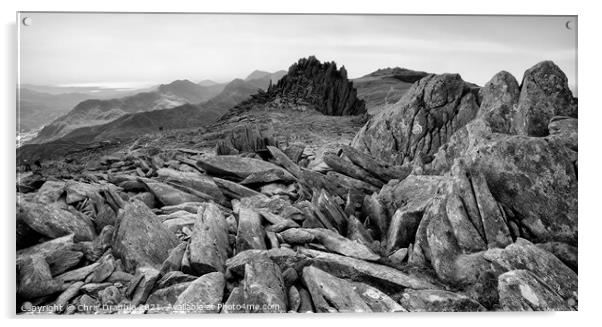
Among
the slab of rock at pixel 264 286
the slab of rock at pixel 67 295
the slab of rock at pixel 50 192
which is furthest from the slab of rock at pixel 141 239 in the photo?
the slab of rock at pixel 264 286

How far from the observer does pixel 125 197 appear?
9.48 meters

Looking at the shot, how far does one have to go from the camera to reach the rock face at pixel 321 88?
10.1 metres

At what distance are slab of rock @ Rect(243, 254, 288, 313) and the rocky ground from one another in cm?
3

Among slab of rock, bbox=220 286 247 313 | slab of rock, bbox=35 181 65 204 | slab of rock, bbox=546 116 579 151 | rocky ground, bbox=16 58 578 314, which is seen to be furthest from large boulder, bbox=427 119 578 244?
slab of rock, bbox=35 181 65 204

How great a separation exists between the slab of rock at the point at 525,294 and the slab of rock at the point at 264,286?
159 inches

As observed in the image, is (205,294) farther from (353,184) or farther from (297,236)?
(353,184)

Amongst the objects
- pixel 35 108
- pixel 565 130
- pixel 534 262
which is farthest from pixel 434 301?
pixel 35 108

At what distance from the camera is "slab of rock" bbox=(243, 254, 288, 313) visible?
8031 mm

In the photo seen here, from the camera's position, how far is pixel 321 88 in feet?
35.8

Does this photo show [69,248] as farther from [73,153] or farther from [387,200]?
[387,200]

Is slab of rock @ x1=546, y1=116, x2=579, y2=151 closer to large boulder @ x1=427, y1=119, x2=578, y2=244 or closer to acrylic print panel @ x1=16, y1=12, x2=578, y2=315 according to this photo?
acrylic print panel @ x1=16, y1=12, x2=578, y2=315

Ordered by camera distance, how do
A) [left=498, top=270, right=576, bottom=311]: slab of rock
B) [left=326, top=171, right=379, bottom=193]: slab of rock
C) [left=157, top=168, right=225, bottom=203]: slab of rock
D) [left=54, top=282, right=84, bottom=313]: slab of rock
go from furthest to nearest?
[left=326, top=171, right=379, bottom=193]: slab of rock
[left=157, top=168, right=225, bottom=203]: slab of rock
[left=54, top=282, right=84, bottom=313]: slab of rock
[left=498, top=270, right=576, bottom=311]: slab of rock
